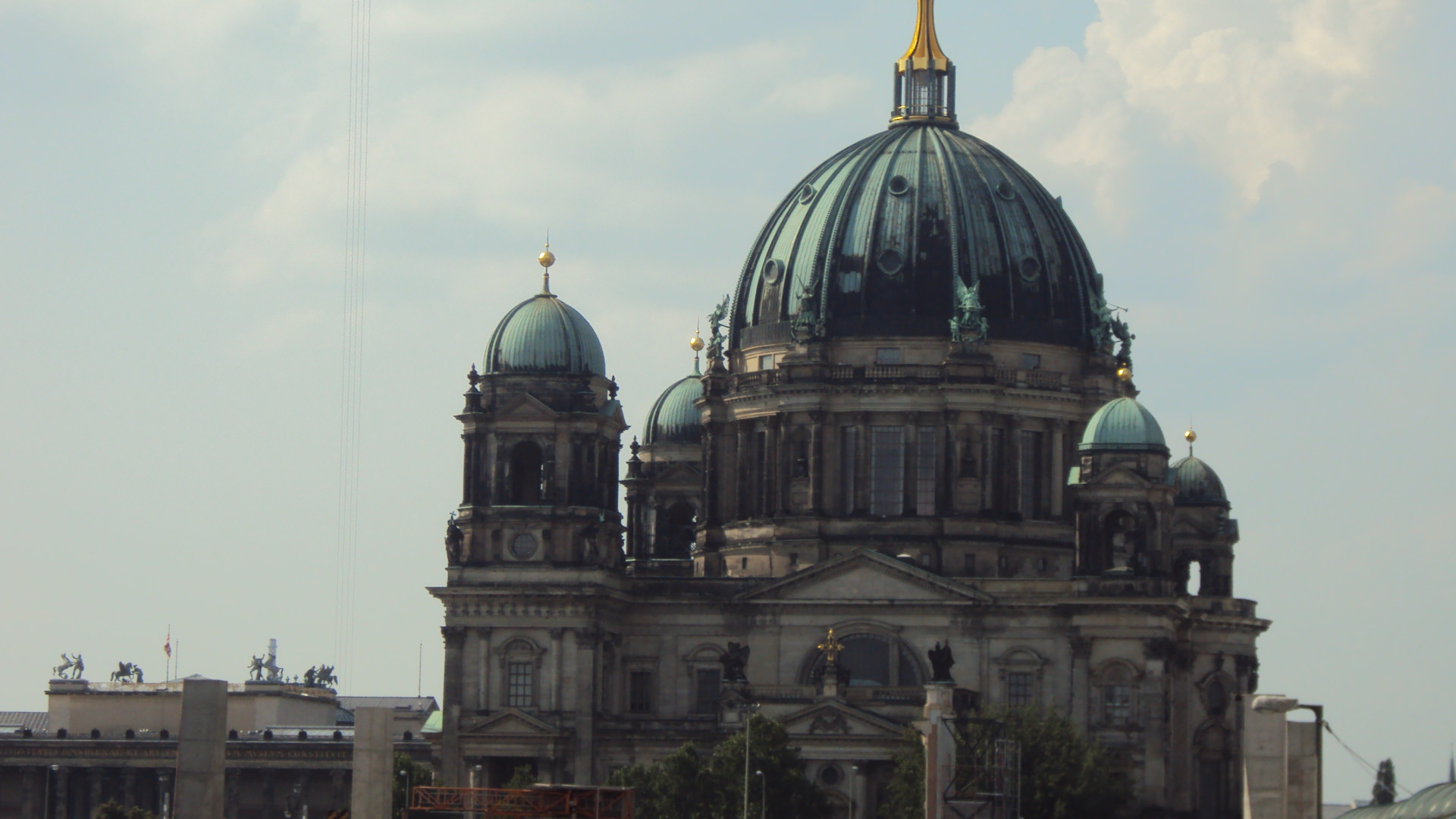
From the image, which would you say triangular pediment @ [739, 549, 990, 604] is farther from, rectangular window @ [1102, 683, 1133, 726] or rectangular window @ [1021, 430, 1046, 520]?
rectangular window @ [1021, 430, 1046, 520]

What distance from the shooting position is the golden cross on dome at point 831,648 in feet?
490

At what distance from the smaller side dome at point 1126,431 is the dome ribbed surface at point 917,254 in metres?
10.3

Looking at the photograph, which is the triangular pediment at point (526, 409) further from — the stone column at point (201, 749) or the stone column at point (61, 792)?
the stone column at point (201, 749)

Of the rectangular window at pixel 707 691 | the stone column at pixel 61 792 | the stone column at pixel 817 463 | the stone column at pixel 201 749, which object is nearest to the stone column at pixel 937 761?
the rectangular window at pixel 707 691

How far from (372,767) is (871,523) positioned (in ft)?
165

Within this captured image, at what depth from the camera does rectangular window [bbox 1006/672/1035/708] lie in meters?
150

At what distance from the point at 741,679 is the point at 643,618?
831cm

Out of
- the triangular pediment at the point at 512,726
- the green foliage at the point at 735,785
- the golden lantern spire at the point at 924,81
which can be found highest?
the golden lantern spire at the point at 924,81

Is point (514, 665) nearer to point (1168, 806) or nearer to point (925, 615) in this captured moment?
point (925, 615)

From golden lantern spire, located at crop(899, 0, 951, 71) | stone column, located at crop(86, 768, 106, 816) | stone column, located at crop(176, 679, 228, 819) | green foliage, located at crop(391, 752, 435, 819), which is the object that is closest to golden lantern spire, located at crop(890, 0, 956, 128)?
golden lantern spire, located at crop(899, 0, 951, 71)

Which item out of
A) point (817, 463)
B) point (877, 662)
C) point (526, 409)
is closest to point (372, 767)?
point (526, 409)

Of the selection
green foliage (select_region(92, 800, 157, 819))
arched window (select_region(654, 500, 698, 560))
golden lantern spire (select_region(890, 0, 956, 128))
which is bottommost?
green foliage (select_region(92, 800, 157, 819))

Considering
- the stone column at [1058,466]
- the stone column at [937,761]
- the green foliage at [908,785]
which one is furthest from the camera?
the stone column at [1058,466]

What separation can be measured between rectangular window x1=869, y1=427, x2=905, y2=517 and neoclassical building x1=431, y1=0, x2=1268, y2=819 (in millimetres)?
143
